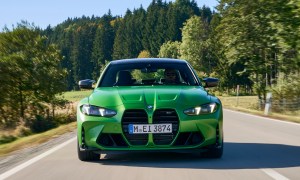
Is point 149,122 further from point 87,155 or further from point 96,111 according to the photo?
point 87,155

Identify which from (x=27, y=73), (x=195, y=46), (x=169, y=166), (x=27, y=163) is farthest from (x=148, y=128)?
(x=195, y=46)

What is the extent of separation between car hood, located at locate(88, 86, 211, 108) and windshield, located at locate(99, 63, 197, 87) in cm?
83

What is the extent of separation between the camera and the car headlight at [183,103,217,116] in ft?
23.8

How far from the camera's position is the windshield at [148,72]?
8766 mm

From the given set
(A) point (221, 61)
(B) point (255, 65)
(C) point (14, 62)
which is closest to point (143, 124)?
(B) point (255, 65)

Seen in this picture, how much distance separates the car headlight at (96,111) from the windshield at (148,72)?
50.0 inches

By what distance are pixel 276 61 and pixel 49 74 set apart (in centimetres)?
1703

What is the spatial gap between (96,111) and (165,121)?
93 cm

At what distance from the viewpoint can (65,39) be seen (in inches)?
7554

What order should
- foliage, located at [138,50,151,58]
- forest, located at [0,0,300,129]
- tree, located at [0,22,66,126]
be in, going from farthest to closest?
foliage, located at [138,50,151,58]
tree, located at [0,22,66,126]
forest, located at [0,0,300,129]

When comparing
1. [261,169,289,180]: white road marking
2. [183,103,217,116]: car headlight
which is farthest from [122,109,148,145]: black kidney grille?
[261,169,289,180]: white road marking

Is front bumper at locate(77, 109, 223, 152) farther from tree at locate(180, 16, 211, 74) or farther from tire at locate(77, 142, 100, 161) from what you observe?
tree at locate(180, 16, 211, 74)

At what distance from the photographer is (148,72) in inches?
356

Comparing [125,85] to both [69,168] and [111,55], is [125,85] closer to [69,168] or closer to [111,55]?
[69,168]
